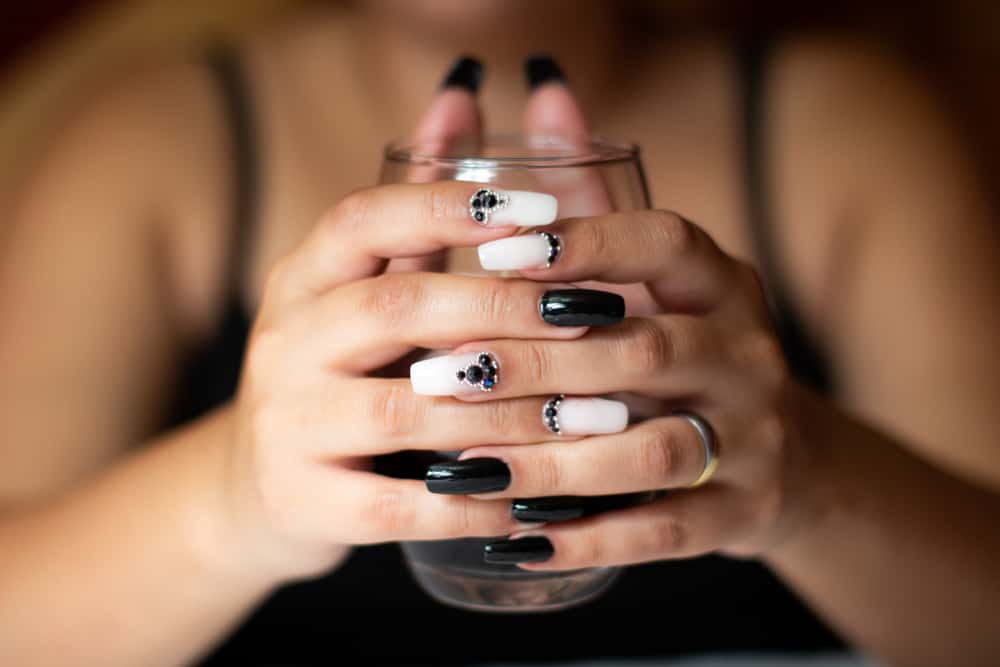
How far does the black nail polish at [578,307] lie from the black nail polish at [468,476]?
6cm

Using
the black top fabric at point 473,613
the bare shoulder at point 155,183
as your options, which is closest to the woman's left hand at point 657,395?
the black top fabric at point 473,613

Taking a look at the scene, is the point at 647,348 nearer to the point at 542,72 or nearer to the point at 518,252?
the point at 518,252

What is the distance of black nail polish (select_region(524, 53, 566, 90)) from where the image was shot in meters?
0.57

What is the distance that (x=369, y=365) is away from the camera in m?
0.44

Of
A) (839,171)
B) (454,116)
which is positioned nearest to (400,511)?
(454,116)

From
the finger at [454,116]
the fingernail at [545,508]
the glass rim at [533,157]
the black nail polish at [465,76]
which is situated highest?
the black nail polish at [465,76]

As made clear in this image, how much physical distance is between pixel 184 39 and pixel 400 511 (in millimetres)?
921

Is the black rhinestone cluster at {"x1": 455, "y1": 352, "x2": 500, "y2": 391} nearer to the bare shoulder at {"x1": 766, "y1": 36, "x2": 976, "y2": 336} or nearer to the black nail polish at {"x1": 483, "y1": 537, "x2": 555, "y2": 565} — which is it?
the black nail polish at {"x1": 483, "y1": 537, "x2": 555, "y2": 565}

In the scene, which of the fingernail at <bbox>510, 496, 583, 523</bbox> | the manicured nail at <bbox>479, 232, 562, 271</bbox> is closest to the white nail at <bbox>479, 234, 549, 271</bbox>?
the manicured nail at <bbox>479, 232, 562, 271</bbox>

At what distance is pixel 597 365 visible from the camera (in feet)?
1.38

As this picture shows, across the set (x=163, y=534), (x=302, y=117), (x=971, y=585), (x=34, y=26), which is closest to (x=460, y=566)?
(x=163, y=534)

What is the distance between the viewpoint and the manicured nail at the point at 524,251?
0.40 metres

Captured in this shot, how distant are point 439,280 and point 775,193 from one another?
58 cm

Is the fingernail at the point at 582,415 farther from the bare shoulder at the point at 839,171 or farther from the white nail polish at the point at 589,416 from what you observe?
the bare shoulder at the point at 839,171
